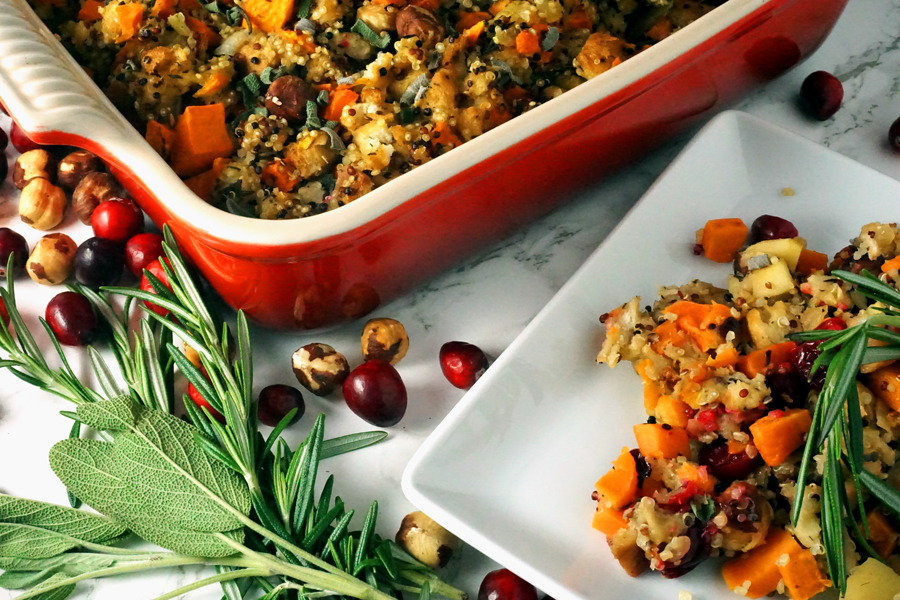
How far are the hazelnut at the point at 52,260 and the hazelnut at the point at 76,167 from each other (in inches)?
4.8

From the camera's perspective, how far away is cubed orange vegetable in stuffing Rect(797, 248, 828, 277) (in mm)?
1332

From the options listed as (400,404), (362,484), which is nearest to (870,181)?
(400,404)

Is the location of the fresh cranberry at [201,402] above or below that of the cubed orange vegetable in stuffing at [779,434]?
below

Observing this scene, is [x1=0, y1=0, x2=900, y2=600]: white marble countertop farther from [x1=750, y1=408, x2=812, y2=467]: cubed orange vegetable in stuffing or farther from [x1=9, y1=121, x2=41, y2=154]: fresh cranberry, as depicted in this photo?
[x1=750, y1=408, x2=812, y2=467]: cubed orange vegetable in stuffing

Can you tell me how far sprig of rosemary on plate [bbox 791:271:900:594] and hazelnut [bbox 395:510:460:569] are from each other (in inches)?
17.9

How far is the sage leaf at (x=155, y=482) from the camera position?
44.7 inches

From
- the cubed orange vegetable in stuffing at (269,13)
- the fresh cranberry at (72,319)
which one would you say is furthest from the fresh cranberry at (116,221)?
the cubed orange vegetable in stuffing at (269,13)

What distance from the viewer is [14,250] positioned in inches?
58.7

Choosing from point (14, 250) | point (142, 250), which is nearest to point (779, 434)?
point (142, 250)

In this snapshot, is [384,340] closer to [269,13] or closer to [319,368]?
[319,368]

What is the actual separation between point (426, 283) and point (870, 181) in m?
0.80

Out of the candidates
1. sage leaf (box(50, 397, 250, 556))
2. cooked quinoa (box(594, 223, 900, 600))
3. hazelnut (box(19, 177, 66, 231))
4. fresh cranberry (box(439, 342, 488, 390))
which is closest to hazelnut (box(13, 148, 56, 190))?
hazelnut (box(19, 177, 66, 231))

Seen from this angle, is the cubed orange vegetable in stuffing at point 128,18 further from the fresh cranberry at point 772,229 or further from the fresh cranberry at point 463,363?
the fresh cranberry at point 772,229

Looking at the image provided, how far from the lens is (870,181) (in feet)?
4.88
